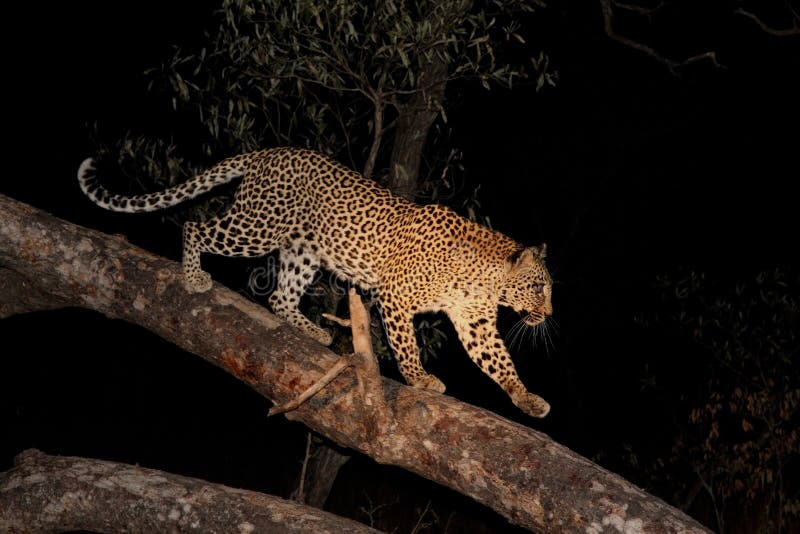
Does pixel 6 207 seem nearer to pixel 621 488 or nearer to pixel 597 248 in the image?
pixel 621 488

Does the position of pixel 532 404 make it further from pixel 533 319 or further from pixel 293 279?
pixel 293 279

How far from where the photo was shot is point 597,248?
52.3 feet

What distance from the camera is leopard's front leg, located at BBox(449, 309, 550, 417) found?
610 cm

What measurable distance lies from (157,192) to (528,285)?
247cm

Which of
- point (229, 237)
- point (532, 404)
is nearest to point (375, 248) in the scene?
point (229, 237)

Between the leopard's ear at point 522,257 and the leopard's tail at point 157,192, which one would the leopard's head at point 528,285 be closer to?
the leopard's ear at point 522,257

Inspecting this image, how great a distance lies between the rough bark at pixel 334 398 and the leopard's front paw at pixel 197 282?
0.04 meters

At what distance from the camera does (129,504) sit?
462 centimetres

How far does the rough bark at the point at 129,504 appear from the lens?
14.7 feet

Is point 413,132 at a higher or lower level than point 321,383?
higher

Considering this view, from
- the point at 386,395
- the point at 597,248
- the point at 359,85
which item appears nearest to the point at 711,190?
the point at 597,248

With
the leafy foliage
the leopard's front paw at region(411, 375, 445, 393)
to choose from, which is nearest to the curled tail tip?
Answer: the leopard's front paw at region(411, 375, 445, 393)

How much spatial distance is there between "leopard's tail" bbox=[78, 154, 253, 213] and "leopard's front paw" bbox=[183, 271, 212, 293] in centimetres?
94

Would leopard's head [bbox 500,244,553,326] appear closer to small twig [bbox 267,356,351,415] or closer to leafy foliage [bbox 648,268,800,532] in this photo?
small twig [bbox 267,356,351,415]
